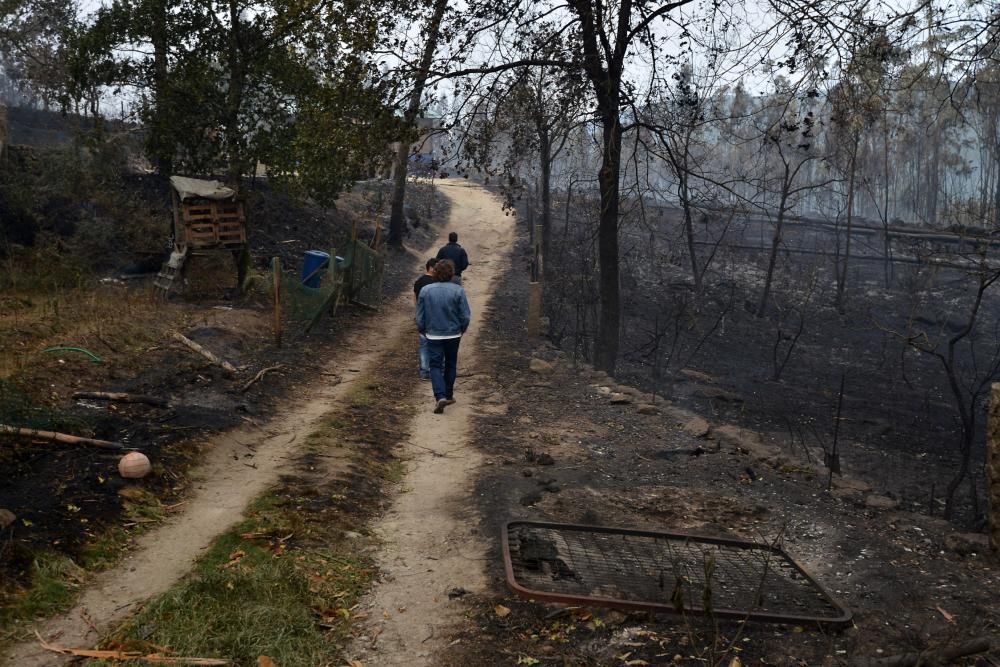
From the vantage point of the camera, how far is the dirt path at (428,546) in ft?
14.7

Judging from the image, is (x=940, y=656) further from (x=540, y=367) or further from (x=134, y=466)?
(x=540, y=367)

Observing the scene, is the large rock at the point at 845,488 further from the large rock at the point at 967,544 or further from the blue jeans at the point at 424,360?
the blue jeans at the point at 424,360

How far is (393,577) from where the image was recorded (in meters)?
5.30

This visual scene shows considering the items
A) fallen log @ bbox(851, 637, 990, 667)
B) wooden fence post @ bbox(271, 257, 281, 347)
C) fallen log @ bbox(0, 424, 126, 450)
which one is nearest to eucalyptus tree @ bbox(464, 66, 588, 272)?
wooden fence post @ bbox(271, 257, 281, 347)

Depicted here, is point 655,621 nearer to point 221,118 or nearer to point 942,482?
point 942,482

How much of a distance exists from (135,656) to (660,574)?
2921mm

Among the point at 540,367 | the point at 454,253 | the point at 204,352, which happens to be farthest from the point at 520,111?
the point at 204,352

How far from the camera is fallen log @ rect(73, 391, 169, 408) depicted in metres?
8.29

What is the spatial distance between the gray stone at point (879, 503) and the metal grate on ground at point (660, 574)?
1934 mm

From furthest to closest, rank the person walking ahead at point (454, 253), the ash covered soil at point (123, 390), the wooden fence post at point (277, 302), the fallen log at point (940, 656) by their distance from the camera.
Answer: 1. the person walking ahead at point (454, 253)
2. the wooden fence post at point (277, 302)
3. the ash covered soil at point (123, 390)
4. the fallen log at point (940, 656)

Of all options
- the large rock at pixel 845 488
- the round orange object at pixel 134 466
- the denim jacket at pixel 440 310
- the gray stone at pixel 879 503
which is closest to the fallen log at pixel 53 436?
the round orange object at pixel 134 466

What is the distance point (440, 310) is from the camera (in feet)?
31.5

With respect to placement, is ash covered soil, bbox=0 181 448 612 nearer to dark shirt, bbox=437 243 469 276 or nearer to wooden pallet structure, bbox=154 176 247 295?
wooden pallet structure, bbox=154 176 247 295

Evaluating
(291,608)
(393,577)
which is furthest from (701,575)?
(291,608)
